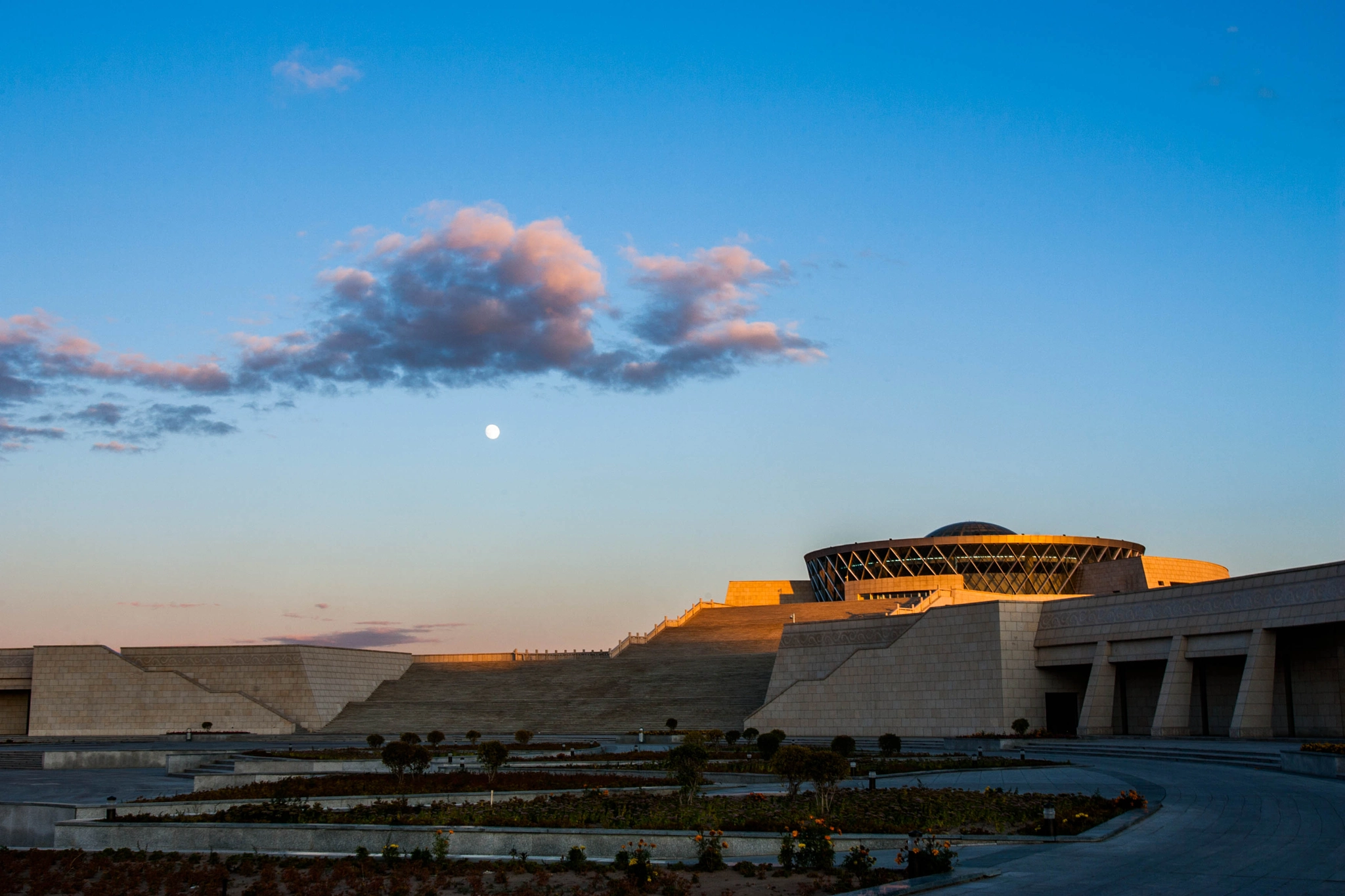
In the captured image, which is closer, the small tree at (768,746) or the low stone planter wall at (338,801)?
the low stone planter wall at (338,801)

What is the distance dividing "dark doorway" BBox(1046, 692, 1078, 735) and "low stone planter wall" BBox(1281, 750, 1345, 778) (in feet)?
54.6

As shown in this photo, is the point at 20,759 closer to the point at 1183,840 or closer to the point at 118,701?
the point at 118,701

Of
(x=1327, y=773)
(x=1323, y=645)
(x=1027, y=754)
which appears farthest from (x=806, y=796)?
(x=1323, y=645)

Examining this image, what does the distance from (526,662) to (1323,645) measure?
40635 millimetres

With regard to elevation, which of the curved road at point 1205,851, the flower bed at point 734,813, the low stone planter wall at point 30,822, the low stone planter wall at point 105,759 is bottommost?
the low stone planter wall at point 105,759

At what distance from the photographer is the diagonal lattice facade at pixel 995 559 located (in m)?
80.8

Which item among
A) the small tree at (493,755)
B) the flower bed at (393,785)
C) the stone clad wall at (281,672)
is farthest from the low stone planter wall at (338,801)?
the stone clad wall at (281,672)

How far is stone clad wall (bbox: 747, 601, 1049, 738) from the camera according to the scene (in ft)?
131

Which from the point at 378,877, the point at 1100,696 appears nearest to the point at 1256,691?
the point at 1100,696

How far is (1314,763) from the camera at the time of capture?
2228 centimetres

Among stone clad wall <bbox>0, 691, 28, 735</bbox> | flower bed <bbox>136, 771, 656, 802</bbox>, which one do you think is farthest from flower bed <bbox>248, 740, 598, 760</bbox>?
stone clad wall <bbox>0, 691, 28, 735</bbox>

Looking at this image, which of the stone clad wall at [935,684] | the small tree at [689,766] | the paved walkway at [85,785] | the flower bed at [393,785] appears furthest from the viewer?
the stone clad wall at [935,684]

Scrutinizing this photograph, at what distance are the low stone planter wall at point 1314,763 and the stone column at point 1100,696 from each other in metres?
13.1

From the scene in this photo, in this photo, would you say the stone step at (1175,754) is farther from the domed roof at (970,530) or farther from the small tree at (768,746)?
the domed roof at (970,530)
